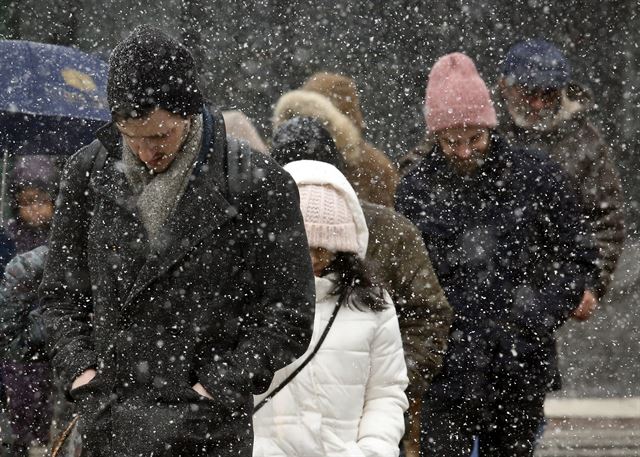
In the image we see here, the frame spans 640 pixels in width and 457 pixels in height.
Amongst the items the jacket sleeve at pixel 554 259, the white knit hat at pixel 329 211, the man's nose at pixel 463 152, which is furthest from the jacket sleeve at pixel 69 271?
the jacket sleeve at pixel 554 259

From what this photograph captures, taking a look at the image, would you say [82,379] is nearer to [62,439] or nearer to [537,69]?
[62,439]

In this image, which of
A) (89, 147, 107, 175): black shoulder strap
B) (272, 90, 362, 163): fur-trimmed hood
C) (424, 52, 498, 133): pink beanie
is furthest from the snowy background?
(89, 147, 107, 175): black shoulder strap

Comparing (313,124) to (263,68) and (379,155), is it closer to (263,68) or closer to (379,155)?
(379,155)

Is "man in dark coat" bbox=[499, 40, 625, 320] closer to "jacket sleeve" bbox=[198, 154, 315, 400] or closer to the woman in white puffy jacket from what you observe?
the woman in white puffy jacket

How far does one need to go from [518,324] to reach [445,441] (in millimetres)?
585

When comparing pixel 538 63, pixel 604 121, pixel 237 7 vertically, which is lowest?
pixel 604 121

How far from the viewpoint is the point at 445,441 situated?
22.4 feet

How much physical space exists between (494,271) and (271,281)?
255 centimetres

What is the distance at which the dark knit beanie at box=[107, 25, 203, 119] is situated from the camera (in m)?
4.36

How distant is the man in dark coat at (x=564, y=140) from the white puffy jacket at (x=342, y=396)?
2.70m

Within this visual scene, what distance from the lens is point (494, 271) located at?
6941 millimetres

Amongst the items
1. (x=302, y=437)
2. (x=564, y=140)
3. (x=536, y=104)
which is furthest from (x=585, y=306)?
(x=302, y=437)

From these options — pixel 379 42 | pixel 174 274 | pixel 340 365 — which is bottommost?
pixel 379 42

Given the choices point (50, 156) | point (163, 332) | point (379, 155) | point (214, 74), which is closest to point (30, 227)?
point (50, 156)
